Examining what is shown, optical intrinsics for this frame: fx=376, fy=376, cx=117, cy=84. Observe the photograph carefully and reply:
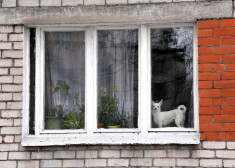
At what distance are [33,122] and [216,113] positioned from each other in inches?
85.4

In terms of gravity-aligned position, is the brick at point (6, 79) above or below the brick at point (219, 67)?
below

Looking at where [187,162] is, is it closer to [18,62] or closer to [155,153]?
[155,153]

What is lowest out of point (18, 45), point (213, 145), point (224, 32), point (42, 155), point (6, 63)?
point (42, 155)

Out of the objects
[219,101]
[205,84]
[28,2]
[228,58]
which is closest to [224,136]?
[219,101]

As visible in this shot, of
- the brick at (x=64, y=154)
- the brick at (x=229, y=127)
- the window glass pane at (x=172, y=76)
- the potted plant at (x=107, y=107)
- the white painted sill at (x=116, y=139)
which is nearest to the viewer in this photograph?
the brick at (x=229, y=127)

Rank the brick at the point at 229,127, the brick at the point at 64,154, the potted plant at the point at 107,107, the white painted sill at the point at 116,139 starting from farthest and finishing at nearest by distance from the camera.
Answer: the potted plant at the point at 107,107 < the brick at the point at 64,154 < the white painted sill at the point at 116,139 < the brick at the point at 229,127

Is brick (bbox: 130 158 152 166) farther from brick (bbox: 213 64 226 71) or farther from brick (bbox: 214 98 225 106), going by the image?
brick (bbox: 213 64 226 71)

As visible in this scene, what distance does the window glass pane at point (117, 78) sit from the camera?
457 cm

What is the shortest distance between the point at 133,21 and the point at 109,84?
0.82 metres

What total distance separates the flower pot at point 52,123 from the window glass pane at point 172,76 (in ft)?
3.86

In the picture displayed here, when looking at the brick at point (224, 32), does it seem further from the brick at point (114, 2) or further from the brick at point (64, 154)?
the brick at point (64, 154)

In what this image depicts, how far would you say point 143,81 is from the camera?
4.46 meters

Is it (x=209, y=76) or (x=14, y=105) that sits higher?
(x=209, y=76)

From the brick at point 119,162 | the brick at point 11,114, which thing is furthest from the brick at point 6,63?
the brick at point 119,162
